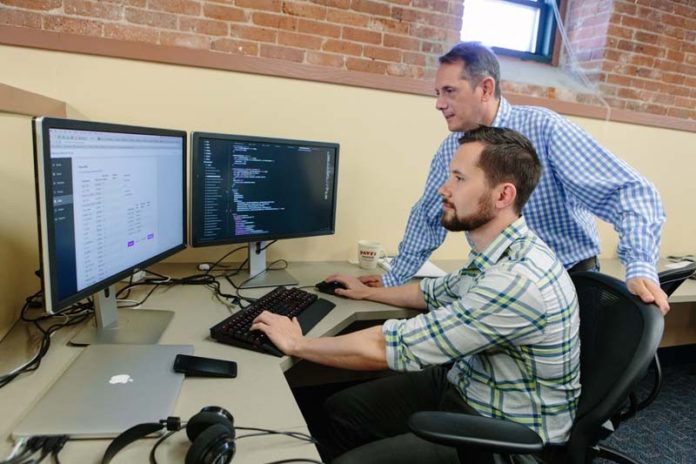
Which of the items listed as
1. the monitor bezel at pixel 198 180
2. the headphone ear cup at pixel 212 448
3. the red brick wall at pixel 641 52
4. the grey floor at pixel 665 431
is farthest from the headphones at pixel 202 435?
the red brick wall at pixel 641 52

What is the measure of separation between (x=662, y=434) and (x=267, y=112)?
2.33 meters

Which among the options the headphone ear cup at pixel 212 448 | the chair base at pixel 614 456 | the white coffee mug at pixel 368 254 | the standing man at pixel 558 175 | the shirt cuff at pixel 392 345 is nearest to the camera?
the headphone ear cup at pixel 212 448

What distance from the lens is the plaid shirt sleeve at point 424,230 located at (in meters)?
1.77

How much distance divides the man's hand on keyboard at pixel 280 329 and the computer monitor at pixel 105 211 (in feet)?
0.85

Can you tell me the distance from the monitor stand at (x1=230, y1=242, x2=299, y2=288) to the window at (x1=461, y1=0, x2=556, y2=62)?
1.78 meters

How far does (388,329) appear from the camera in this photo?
109cm

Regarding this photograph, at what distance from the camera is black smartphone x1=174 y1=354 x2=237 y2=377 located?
948 millimetres

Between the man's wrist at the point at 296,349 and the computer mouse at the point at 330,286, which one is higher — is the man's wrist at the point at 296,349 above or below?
above

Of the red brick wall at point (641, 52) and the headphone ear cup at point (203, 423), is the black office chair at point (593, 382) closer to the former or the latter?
the headphone ear cup at point (203, 423)

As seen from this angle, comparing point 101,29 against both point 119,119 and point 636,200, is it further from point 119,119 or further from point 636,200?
point 636,200

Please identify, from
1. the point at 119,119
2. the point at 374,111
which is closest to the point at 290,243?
the point at 374,111

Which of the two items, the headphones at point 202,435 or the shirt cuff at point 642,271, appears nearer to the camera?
the headphones at point 202,435

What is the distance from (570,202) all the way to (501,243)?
0.60 metres

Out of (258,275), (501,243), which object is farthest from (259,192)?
(501,243)
